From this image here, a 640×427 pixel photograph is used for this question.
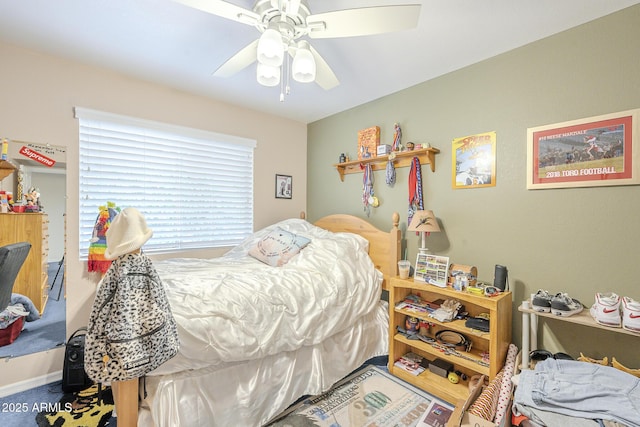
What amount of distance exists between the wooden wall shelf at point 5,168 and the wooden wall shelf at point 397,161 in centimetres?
263

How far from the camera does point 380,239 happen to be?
2635 millimetres

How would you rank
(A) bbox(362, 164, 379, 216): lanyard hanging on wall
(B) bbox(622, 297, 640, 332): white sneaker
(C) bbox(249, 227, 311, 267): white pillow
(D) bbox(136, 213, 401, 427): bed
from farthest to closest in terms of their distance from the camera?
(A) bbox(362, 164, 379, 216): lanyard hanging on wall → (C) bbox(249, 227, 311, 267): white pillow → (D) bbox(136, 213, 401, 427): bed → (B) bbox(622, 297, 640, 332): white sneaker

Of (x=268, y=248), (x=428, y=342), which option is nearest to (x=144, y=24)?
(x=268, y=248)

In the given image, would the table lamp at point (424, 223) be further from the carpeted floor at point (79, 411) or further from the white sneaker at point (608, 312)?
the carpeted floor at point (79, 411)

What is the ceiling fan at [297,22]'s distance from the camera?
1231mm

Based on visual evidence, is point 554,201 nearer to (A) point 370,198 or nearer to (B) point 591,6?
(B) point 591,6

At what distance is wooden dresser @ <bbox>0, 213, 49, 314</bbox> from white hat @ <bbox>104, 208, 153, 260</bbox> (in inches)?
59.0

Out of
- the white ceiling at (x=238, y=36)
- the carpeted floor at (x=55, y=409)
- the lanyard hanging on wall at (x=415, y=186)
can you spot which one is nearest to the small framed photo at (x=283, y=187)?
the white ceiling at (x=238, y=36)

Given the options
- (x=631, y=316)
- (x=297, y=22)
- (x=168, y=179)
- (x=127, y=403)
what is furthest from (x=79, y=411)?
(x=631, y=316)

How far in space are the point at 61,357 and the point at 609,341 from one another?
370cm

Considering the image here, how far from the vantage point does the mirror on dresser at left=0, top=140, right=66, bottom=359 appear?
2.02m

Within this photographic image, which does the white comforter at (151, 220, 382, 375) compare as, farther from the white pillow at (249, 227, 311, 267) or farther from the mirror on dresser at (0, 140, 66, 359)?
the mirror on dresser at (0, 140, 66, 359)

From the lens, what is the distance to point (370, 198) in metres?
2.87

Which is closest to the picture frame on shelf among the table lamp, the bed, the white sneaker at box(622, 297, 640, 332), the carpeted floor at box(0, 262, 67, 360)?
the table lamp
